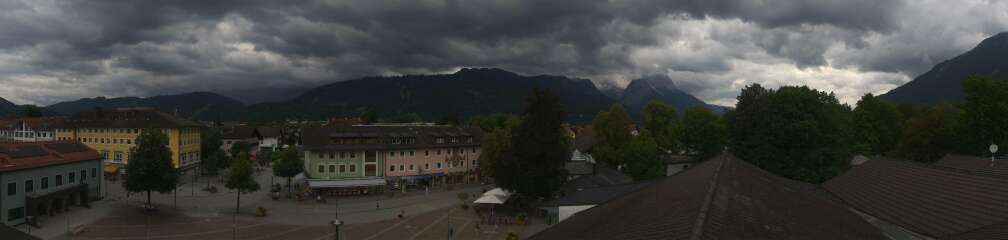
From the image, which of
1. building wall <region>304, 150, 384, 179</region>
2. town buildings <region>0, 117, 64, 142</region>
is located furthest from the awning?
town buildings <region>0, 117, 64, 142</region>

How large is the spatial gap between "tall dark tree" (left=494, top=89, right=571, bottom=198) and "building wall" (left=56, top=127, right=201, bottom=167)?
42613 mm

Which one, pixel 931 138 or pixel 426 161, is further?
pixel 426 161

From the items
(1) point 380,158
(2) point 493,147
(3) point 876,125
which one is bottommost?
(1) point 380,158

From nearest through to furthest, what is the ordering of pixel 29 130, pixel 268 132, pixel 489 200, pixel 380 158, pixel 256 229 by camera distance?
pixel 256 229 < pixel 489 200 < pixel 380 158 < pixel 29 130 < pixel 268 132

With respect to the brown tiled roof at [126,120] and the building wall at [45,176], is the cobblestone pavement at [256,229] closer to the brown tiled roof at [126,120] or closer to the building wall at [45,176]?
the building wall at [45,176]

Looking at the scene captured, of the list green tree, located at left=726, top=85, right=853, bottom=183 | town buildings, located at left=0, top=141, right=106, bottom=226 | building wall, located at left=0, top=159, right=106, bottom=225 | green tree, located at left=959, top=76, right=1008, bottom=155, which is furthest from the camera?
green tree, located at left=959, top=76, right=1008, bottom=155

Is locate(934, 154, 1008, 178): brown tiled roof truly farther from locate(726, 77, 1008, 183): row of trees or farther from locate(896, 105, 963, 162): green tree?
locate(896, 105, 963, 162): green tree

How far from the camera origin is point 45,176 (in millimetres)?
33250

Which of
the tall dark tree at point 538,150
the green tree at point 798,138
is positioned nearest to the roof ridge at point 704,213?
the tall dark tree at point 538,150

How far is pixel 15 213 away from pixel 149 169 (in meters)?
7.12

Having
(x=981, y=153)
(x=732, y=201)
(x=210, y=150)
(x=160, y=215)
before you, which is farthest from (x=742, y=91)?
(x=210, y=150)

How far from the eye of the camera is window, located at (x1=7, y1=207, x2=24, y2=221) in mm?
29859

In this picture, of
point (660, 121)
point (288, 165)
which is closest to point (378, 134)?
point (288, 165)

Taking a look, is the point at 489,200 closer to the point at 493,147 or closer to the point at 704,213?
the point at 493,147
